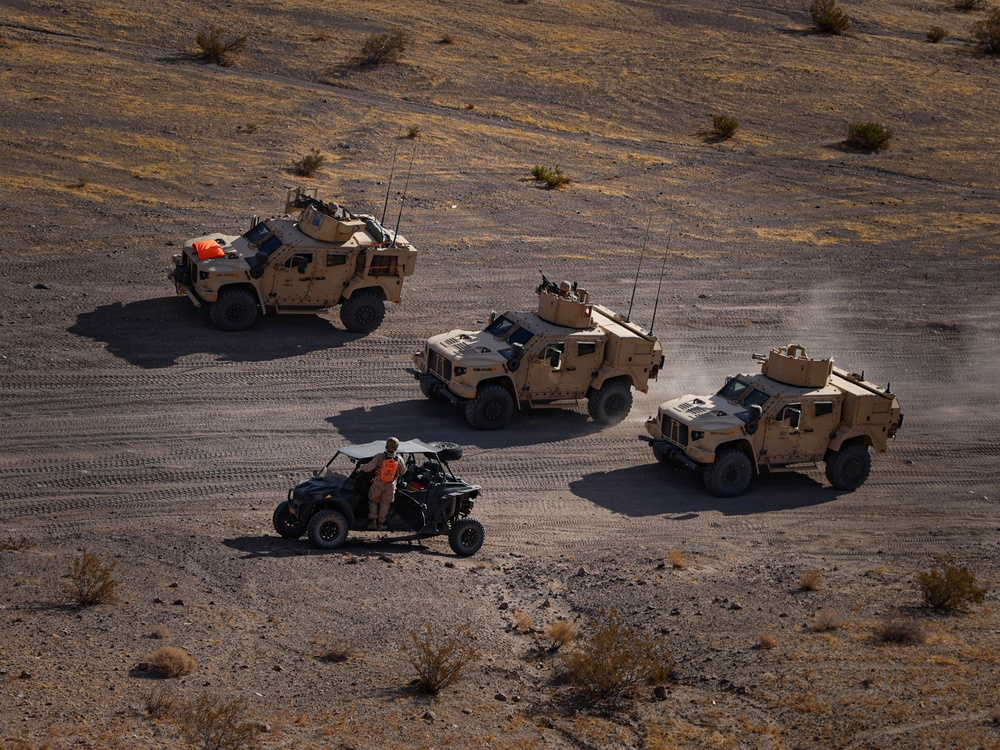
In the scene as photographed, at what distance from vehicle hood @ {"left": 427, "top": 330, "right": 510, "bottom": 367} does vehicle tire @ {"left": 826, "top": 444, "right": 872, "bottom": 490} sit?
5.64 meters

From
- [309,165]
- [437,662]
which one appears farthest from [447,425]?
[309,165]

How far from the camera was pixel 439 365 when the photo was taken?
2216 cm

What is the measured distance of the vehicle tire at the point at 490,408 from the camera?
71.5 feet

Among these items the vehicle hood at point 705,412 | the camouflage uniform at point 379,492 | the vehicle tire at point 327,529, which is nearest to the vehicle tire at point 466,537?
the camouflage uniform at point 379,492

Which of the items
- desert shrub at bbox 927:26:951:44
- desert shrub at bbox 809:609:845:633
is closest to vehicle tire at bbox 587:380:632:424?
desert shrub at bbox 809:609:845:633

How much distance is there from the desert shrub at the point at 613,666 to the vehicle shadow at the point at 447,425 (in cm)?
813

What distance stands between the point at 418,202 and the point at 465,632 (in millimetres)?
20583

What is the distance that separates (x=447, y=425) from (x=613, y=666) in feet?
31.9

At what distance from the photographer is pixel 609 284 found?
29859mm

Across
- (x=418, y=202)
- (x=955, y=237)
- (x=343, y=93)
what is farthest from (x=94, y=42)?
(x=955, y=237)

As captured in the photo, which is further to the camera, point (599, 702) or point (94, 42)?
point (94, 42)

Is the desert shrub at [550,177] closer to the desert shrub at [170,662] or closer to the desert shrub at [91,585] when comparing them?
the desert shrub at [91,585]

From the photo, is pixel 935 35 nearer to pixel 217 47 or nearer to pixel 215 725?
pixel 217 47

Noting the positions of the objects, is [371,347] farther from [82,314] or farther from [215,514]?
[215,514]
